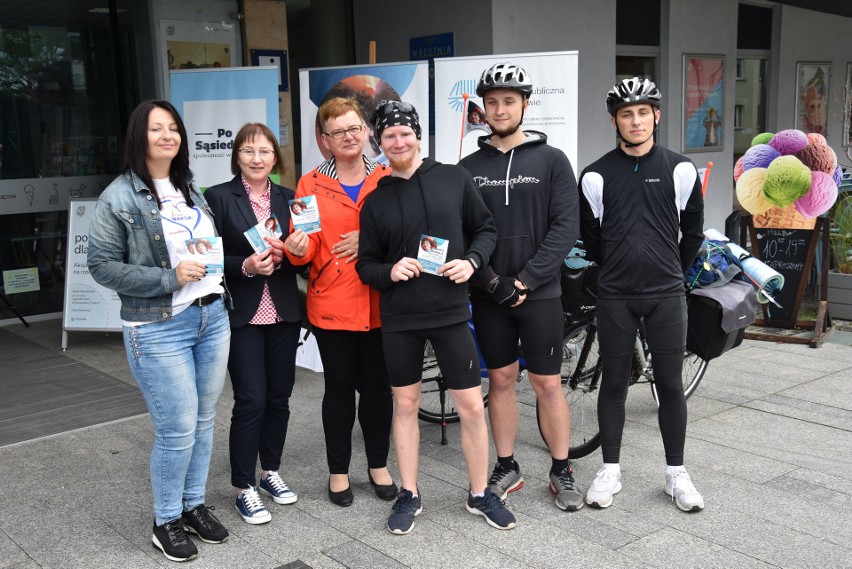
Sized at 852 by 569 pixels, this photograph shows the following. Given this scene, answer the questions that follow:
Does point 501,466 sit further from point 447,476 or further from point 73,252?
point 73,252

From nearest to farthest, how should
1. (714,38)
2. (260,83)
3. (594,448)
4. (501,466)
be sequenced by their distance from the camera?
(501,466), (594,448), (260,83), (714,38)

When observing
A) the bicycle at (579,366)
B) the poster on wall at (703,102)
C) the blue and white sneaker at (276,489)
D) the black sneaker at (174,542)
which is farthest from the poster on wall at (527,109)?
the poster on wall at (703,102)

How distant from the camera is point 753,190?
23.4ft

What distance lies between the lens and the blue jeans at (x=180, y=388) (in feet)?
11.0

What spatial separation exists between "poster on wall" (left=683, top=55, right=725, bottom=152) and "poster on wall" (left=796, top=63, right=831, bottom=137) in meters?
2.80

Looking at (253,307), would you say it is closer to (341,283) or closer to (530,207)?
(341,283)

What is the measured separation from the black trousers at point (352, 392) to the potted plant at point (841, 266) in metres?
5.20

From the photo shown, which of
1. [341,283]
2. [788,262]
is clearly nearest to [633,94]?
[341,283]

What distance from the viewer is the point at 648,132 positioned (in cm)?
384

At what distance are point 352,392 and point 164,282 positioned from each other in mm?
1117

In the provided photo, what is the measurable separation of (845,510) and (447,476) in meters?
1.84

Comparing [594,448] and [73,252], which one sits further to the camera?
[73,252]

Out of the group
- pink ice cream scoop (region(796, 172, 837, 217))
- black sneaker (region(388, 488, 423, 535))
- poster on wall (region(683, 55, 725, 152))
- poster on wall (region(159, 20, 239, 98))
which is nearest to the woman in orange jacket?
black sneaker (region(388, 488, 423, 535))

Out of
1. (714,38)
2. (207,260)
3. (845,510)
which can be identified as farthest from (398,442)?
(714,38)
